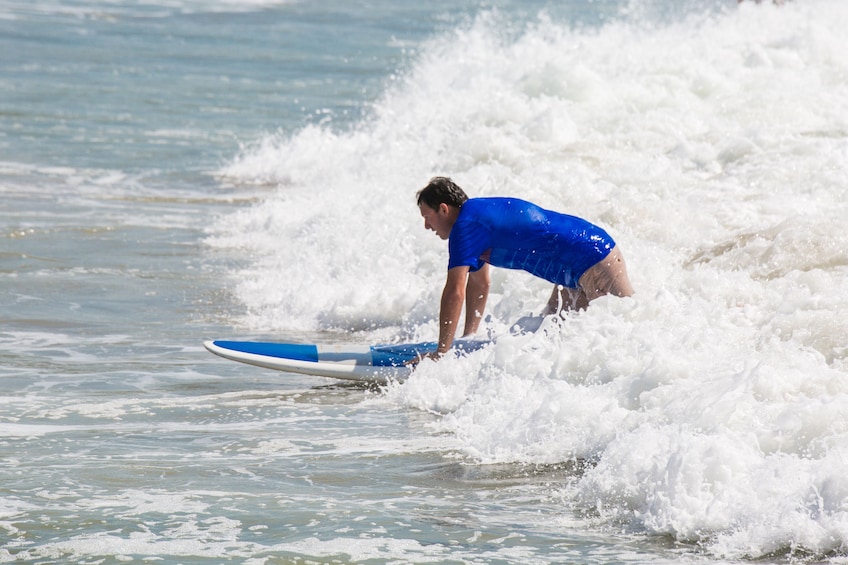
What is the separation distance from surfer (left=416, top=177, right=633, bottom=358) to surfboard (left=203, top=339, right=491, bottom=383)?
0.52 meters

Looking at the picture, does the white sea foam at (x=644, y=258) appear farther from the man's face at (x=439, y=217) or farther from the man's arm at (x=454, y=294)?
the man's face at (x=439, y=217)

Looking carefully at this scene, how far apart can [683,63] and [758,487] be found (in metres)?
14.7

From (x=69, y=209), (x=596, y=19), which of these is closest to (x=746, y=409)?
(x=69, y=209)

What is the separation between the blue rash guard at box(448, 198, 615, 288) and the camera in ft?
25.3

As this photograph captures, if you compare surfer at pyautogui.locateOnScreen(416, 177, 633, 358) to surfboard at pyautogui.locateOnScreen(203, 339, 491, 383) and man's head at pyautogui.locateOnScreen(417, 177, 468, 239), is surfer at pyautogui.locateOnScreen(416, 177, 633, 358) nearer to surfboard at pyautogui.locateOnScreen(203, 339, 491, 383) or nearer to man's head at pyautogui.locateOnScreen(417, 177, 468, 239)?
man's head at pyautogui.locateOnScreen(417, 177, 468, 239)

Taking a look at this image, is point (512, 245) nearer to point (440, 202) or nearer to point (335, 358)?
point (440, 202)

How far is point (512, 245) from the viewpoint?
25.6 ft

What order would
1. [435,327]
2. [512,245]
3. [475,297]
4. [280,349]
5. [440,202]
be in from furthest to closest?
[435,327] < [280,349] < [475,297] < [512,245] < [440,202]

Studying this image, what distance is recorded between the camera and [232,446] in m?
6.96

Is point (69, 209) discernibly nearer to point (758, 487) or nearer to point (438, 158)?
point (438, 158)

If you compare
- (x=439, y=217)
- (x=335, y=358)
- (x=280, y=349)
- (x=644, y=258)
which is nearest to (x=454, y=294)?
(x=439, y=217)

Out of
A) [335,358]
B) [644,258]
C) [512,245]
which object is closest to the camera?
[512,245]

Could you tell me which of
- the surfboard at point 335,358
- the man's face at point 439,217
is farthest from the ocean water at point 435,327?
the man's face at point 439,217

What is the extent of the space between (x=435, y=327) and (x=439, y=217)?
92.2 inches
